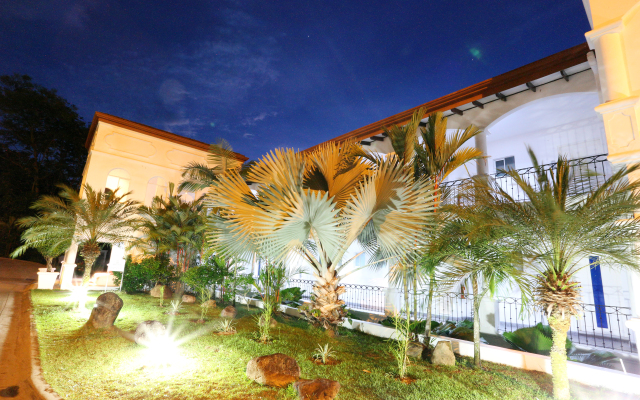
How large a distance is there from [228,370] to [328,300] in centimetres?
261

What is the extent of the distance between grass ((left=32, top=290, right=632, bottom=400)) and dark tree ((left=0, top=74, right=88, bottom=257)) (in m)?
22.3

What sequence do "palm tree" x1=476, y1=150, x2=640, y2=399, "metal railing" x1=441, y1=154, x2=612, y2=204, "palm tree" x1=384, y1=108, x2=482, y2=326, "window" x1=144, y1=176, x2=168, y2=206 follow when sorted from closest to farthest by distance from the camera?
"palm tree" x1=476, y1=150, x2=640, y2=399 → "metal railing" x1=441, y1=154, x2=612, y2=204 → "palm tree" x1=384, y1=108, x2=482, y2=326 → "window" x1=144, y1=176, x2=168, y2=206

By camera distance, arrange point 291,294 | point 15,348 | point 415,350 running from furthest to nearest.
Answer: point 291,294, point 415,350, point 15,348

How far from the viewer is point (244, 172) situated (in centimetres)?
1030

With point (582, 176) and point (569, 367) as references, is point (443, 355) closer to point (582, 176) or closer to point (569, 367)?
point (569, 367)

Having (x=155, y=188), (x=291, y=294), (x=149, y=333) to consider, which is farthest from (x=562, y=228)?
(x=155, y=188)

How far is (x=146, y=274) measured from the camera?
1200 centimetres

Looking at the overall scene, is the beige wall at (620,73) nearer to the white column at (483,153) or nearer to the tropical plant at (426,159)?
the tropical plant at (426,159)

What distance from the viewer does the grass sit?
3514 millimetres

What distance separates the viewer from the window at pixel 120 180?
1541 centimetres

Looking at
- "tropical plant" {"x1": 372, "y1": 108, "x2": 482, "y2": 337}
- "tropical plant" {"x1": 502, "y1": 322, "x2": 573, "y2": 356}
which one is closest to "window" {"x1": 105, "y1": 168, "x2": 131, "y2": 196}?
"tropical plant" {"x1": 372, "y1": 108, "x2": 482, "y2": 337}

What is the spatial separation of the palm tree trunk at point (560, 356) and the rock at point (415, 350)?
200cm

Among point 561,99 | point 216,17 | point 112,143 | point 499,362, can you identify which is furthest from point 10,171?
point 561,99

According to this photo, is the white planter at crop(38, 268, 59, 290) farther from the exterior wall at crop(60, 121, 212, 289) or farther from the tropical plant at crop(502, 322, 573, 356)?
the tropical plant at crop(502, 322, 573, 356)
